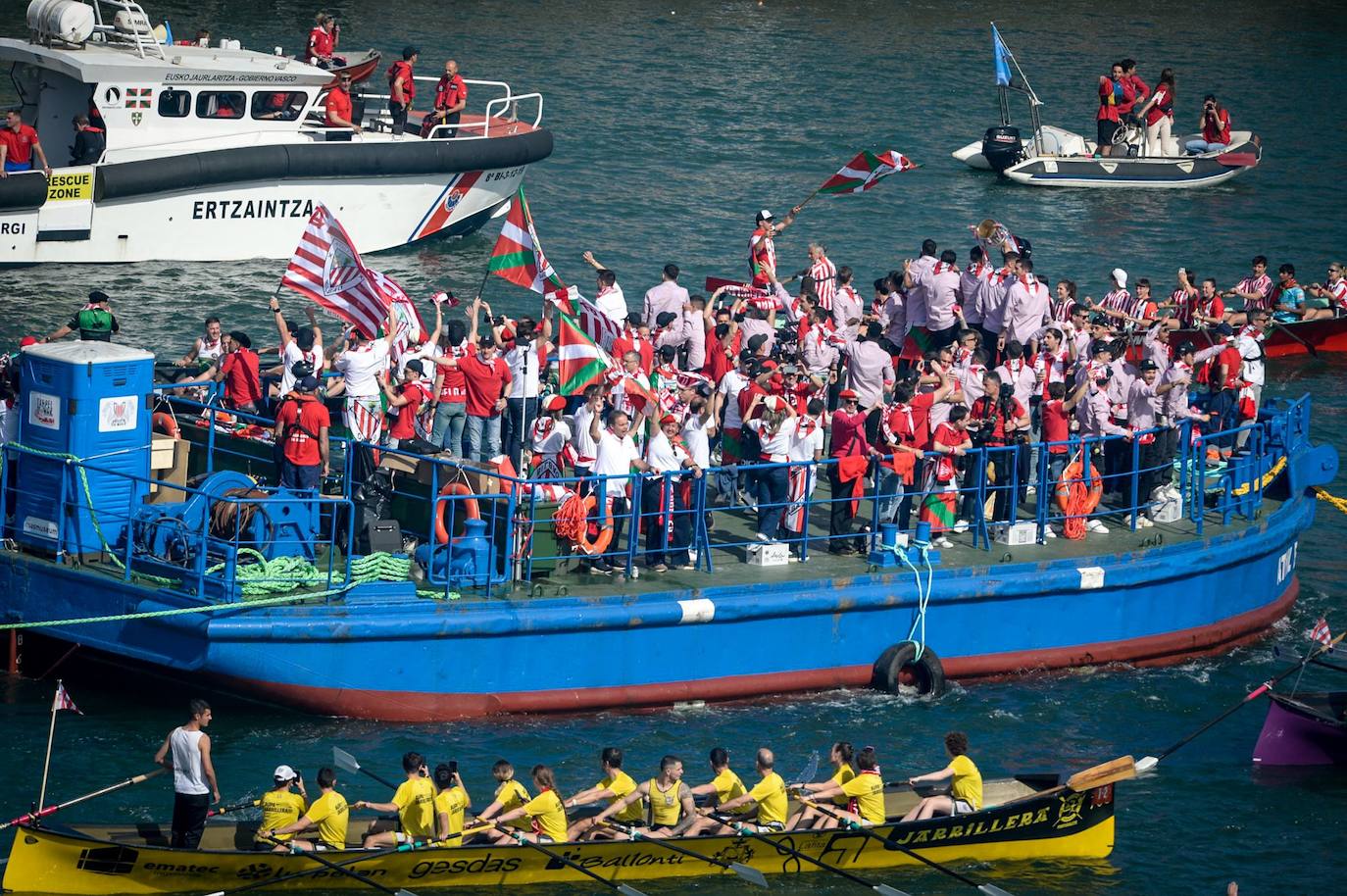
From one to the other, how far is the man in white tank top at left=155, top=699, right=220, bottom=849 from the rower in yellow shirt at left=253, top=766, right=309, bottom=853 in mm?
451

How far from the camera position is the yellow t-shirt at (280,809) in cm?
1461

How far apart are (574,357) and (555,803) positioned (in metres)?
4.45

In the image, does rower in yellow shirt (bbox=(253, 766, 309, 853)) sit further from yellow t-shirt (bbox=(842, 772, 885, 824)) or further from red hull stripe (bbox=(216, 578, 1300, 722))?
yellow t-shirt (bbox=(842, 772, 885, 824))

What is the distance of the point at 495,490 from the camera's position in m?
17.8

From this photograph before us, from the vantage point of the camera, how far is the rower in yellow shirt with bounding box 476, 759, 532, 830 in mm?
15000

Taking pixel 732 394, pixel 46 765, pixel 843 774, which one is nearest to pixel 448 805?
pixel 46 765

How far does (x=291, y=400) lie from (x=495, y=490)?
1.89 m

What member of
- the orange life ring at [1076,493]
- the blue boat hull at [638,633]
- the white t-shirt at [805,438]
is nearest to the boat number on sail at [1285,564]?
the blue boat hull at [638,633]

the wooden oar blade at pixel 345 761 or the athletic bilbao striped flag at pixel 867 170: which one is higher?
the athletic bilbao striped flag at pixel 867 170

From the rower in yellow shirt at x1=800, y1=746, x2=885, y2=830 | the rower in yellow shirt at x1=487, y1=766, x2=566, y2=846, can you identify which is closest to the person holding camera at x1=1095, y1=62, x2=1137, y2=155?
the rower in yellow shirt at x1=800, y1=746, x2=885, y2=830

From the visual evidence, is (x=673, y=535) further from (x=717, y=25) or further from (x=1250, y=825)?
(x=717, y=25)

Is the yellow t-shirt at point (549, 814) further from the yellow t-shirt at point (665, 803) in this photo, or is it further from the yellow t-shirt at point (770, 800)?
the yellow t-shirt at point (770, 800)

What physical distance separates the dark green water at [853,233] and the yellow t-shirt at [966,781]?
2.18 ft

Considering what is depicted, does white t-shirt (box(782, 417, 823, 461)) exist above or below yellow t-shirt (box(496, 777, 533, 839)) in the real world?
above
